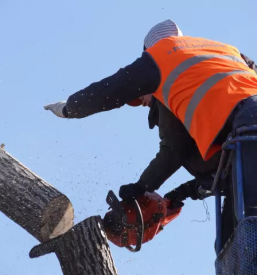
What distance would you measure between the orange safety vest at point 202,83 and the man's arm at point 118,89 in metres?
0.06

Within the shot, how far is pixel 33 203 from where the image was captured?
13.8 feet

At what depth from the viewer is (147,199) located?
4.21m

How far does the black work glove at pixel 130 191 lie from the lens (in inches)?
160

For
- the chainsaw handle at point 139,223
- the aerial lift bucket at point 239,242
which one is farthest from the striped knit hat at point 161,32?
the aerial lift bucket at point 239,242

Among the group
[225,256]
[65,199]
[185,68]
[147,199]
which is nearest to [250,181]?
[225,256]

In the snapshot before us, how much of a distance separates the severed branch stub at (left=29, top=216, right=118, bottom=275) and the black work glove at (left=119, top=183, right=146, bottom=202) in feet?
0.75

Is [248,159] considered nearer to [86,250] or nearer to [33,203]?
[86,250]

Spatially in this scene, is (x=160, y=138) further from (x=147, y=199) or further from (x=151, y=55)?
(x=151, y=55)

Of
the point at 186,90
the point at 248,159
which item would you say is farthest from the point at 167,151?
the point at 248,159

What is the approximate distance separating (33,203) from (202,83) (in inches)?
64.0

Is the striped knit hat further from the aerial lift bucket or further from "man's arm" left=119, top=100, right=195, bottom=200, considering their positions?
the aerial lift bucket

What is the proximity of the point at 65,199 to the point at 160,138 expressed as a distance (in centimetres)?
84

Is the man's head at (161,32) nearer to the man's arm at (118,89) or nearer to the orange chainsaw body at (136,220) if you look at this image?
the man's arm at (118,89)

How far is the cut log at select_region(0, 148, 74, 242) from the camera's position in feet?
13.9
